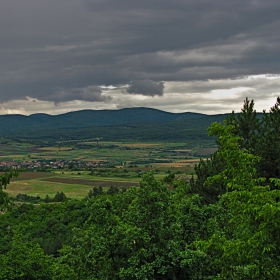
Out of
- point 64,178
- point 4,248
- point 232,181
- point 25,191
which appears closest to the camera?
point 232,181

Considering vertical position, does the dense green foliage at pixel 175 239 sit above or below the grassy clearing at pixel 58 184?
above

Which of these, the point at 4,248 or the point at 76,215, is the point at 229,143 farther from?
the point at 76,215

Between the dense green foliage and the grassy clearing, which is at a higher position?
the dense green foliage

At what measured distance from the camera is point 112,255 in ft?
51.7

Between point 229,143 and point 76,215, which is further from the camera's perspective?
point 76,215

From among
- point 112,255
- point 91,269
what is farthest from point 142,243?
point 91,269

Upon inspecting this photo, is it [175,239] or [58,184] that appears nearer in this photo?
[175,239]

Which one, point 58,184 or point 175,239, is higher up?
point 175,239

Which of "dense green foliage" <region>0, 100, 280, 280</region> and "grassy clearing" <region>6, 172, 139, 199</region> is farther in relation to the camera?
"grassy clearing" <region>6, 172, 139, 199</region>

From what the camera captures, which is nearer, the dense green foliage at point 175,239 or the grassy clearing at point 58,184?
the dense green foliage at point 175,239

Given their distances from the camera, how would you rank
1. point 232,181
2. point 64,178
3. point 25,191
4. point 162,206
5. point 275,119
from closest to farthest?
point 232,181
point 162,206
point 275,119
point 25,191
point 64,178

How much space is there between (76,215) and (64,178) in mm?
58270

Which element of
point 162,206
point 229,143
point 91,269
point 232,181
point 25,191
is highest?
point 229,143

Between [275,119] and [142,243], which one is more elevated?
[275,119]
